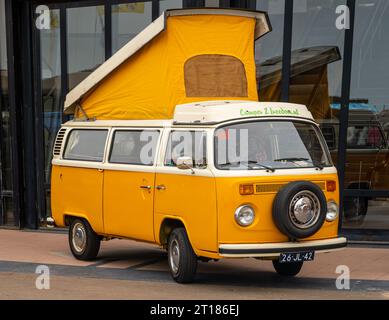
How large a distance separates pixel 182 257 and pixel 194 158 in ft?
4.04

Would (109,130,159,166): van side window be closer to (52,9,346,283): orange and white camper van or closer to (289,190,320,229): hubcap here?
(52,9,346,283): orange and white camper van

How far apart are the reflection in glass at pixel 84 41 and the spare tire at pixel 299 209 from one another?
7.10 metres

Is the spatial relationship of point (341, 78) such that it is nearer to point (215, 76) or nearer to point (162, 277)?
point (215, 76)

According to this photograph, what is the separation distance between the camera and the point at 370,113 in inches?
457

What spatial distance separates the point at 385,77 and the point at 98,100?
518 cm

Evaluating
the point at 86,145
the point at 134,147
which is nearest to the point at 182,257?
the point at 134,147

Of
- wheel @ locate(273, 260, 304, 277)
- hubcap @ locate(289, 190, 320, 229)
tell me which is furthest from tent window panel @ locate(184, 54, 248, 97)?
wheel @ locate(273, 260, 304, 277)

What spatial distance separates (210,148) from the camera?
774cm

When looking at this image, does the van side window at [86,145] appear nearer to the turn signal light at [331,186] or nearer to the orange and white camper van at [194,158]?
the orange and white camper van at [194,158]

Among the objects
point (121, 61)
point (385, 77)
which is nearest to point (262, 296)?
point (121, 61)

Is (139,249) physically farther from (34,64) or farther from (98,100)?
(34,64)

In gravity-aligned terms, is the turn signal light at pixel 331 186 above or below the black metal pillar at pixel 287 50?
below

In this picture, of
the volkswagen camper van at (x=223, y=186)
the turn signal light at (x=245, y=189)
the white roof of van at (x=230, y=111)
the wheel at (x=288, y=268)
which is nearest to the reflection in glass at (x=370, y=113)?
the wheel at (x=288, y=268)

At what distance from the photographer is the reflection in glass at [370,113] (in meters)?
11.5
